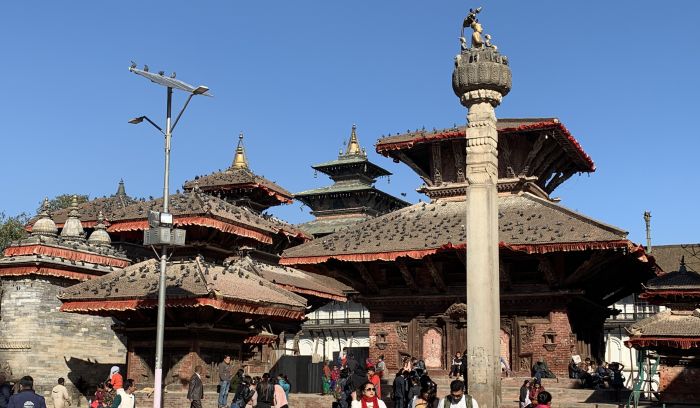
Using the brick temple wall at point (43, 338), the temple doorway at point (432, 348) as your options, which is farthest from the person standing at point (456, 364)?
the brick temple wall at point (43, 338)

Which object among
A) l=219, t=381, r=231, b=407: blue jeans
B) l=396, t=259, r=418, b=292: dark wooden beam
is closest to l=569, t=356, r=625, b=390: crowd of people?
l=396, t=259, r=418, b=292: dark wooden beam

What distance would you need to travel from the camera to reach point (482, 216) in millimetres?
17938

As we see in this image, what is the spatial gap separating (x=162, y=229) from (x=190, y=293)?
6588 millimetres

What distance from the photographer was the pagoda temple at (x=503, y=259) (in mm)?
28031

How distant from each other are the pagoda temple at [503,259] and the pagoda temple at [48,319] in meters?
8.95

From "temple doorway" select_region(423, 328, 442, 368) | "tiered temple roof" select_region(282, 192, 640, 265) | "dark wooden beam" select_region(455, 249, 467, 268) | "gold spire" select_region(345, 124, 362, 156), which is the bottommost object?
"temple doorway" select_region(423, 328, 442, 368)

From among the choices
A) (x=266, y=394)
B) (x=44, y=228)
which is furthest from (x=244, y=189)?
(x=266, y=394)

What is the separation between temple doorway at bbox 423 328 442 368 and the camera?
30.4m

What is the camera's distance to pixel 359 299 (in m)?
32.1

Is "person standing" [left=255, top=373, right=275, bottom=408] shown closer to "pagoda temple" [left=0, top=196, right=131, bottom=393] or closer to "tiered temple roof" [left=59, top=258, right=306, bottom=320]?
"tiered temple roof" [left=59, top=258, right=306, bottom=320]

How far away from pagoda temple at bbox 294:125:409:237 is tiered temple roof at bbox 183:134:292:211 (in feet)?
51.9

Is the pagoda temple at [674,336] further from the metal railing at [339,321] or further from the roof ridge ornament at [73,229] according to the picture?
the metal railing at [339,321]

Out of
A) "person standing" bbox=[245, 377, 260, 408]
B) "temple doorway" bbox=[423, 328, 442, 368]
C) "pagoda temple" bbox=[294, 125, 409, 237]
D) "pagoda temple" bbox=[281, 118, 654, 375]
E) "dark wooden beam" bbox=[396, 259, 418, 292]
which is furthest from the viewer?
"pagoda temple" bbox=[294, 125, 409, 237]

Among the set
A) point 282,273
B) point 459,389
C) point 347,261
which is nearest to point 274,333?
point 282,273
